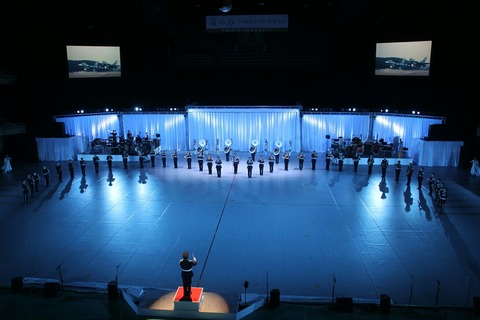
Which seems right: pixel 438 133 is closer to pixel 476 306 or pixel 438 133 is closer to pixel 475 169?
pixel 475 169

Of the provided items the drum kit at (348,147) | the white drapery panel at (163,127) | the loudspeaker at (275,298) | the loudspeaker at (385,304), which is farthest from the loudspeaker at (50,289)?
the white drapery panel at (163,127)

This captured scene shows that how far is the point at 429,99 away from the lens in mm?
25047

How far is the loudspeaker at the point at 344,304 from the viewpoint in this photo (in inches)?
363

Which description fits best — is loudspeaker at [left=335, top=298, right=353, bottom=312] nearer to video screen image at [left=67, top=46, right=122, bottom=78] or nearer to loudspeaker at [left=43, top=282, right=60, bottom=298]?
loudspeaker at [left=43, top=282, right=60, bottom=298]

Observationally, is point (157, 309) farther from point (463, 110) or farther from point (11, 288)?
point (463, 110)

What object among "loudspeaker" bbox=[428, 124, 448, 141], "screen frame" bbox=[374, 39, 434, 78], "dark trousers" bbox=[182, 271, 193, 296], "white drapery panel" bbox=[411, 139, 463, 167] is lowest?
"dark trousers" bbox=[182, 271, 193, 296]

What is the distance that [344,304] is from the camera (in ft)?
30.2

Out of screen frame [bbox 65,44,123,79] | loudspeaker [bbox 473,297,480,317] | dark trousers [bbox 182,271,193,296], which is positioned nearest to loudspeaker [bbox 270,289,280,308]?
dark trousers [bbox 182,271,193,296]

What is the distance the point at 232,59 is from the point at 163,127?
7.05 metres

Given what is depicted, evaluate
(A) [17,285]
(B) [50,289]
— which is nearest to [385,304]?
(B) [50,289]

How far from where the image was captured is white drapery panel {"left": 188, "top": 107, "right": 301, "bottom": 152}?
27250 mm

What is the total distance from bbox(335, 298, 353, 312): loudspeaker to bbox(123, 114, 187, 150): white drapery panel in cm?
2063

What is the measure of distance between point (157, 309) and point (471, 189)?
1655 cm

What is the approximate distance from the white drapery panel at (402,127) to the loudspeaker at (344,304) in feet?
59.0
